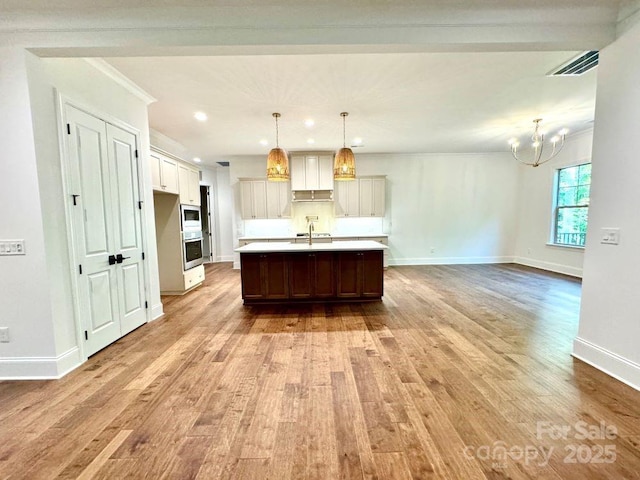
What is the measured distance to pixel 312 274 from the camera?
13.0ft

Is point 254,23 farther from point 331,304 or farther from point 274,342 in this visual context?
point 331,304

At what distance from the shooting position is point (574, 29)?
2.10 m

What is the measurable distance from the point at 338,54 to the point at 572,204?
623 cm

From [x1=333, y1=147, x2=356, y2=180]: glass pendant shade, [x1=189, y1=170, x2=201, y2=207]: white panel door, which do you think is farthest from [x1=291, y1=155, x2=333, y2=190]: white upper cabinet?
[x1=333, y1=147, x2=356, y2=180]: glass pendant shade

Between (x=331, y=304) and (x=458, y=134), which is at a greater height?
(x=458, y=134)

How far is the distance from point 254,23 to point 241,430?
9.43ft

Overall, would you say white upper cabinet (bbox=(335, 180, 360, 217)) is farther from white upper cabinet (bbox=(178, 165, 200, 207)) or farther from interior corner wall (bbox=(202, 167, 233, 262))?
interior corner wall (bbox=(202, 167, 233, 262))

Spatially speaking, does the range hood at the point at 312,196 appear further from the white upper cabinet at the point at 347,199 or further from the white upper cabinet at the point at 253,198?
the white upper cabinet at the point at 253,198

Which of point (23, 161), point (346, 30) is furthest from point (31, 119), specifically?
point (346, 30)

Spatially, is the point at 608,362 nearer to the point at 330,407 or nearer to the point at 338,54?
the point at 330,407

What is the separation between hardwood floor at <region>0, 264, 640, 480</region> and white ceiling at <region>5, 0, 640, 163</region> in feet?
8.72

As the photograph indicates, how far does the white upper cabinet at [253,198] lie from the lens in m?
6.90

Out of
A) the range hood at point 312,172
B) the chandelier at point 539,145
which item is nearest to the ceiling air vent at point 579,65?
the chandelier at point 539,145

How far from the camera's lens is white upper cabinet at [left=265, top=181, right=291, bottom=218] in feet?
22.6
